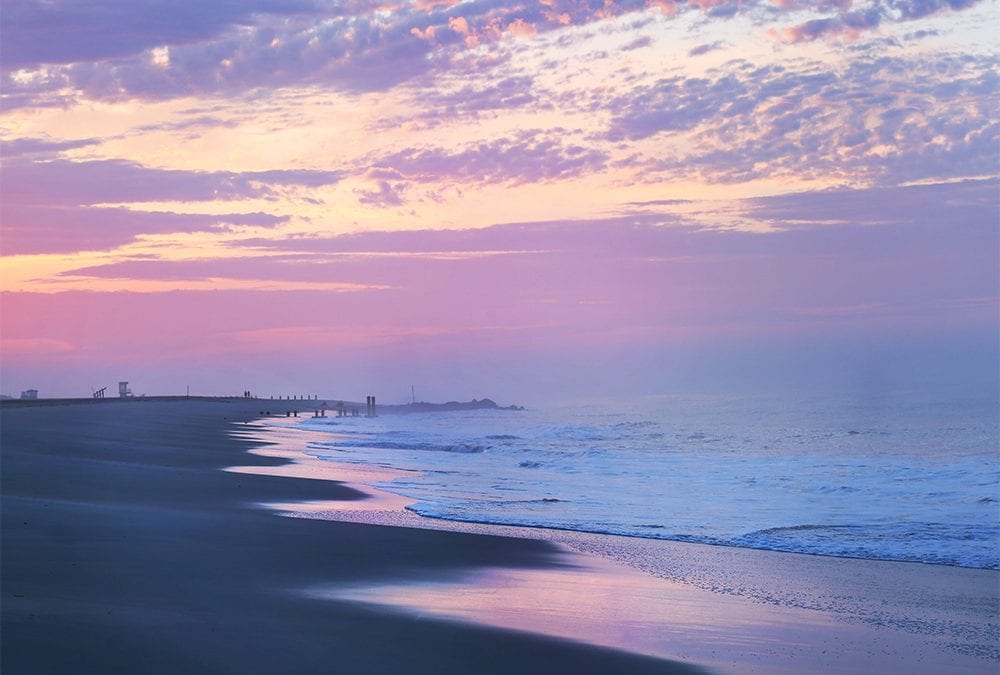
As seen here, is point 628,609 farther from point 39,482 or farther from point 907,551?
A: point 39,482

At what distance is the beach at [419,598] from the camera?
7.29 meters

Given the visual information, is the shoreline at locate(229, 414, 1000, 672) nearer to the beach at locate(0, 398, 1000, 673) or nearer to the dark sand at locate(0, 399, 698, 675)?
the beach at locate(0, 398, 1000, 673)

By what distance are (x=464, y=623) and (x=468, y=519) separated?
25.7ft

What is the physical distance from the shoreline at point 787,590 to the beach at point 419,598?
0.12 ft

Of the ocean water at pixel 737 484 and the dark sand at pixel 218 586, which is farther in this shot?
the ocean water at pixel 737 484

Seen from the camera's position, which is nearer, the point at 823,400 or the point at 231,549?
the point at 231,549

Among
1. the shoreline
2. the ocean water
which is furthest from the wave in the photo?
the shoreline

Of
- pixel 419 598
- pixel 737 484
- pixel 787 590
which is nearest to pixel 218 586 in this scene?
pixel 419 598

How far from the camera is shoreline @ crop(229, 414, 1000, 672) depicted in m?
8.60

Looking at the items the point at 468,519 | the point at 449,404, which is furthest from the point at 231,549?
the point at 449,404

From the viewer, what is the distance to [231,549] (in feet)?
38.1

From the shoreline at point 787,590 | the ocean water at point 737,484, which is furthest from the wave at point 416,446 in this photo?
the shoreline at point 787,590

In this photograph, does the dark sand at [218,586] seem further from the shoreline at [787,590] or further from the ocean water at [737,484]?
the ocean water at [737,484]

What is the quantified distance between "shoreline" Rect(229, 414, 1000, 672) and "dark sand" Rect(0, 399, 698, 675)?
0.54 meters
